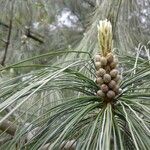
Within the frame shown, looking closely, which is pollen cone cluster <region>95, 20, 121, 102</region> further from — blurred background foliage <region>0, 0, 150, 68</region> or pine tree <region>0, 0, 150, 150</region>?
blurred background foliage <region>0, 0, 150, 68</region>

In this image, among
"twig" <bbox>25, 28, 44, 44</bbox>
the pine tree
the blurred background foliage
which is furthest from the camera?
"twig" <bbox>25, 28, 44, 44</bbox>

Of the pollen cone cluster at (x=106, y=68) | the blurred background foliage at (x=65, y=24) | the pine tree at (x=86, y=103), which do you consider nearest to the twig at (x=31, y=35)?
the blurred background foliage at (x=65, y=24)

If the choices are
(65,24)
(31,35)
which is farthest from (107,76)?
(65,24)

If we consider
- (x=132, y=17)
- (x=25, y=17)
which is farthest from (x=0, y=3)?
(x=132, y=17)

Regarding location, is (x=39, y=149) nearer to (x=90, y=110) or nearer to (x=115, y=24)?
(x=90, y=110)

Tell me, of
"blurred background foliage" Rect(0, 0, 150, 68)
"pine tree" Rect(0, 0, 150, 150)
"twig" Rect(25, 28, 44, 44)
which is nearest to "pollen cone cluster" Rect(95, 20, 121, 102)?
"pine tree" Rect(0, 0, 150, 150)

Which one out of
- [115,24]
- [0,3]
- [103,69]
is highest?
[0,3]

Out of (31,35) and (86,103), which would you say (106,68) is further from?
(31,35)

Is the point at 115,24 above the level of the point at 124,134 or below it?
above
